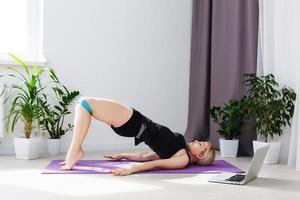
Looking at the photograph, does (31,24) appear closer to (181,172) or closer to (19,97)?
(19,97)

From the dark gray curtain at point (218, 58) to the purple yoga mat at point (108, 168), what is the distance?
0.78 m

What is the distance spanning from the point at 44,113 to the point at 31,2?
1.10 meters

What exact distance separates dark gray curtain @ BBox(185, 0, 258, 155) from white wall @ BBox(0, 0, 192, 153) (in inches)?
6.0

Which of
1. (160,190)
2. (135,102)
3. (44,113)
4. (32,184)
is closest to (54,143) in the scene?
(44,113)

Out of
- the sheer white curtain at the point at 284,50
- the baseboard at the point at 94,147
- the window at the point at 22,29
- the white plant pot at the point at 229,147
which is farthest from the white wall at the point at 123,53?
the sheer white curtain at the point at 284,50

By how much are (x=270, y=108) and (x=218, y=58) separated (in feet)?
3.34

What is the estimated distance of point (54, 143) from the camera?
12.6 feet

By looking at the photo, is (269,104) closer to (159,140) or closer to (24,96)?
Answer: (159,140)

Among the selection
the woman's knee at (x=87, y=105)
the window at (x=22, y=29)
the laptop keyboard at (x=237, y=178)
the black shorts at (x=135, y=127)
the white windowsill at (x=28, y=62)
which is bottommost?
the laptop keyboard at (x=237, y=178)

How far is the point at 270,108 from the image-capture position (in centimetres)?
348

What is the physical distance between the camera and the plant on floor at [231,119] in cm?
384

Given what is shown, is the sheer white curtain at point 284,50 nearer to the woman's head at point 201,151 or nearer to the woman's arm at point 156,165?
the woman's head at point 201,151

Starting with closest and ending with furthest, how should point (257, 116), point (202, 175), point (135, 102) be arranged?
point (202, 175)
point (257, 116)
point (135, 102)

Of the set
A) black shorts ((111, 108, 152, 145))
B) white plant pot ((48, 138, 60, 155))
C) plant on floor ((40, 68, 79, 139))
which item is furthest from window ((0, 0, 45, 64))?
black shorts ((111, 108, 152, 145))
